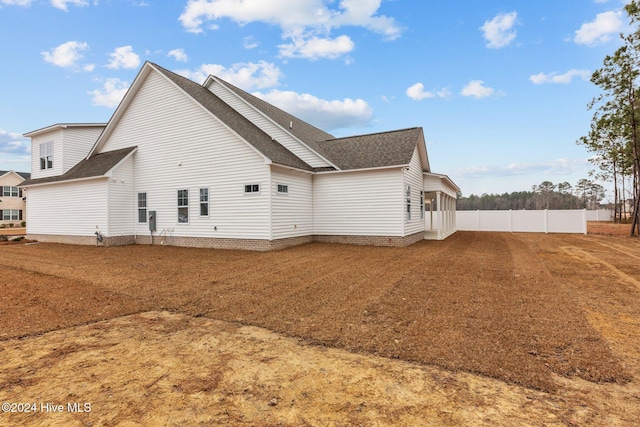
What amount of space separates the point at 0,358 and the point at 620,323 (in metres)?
8.70

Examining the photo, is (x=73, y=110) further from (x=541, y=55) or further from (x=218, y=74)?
(x=541, y=55)

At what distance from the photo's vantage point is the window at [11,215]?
3902cm

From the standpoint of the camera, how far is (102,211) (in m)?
15.0

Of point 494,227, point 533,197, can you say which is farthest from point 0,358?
point 533,197

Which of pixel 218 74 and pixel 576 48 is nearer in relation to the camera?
pixel 576 48

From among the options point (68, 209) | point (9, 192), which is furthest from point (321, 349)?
point (9, 192)

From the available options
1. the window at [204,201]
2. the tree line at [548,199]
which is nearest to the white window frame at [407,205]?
the window at [204,201]

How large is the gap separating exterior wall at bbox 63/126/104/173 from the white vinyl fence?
28754mm

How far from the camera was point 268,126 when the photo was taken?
55.4 ft

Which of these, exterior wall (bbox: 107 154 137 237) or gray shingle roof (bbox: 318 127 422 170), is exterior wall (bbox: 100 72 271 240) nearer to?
exterior wall (bbox: 107 154 137 237)

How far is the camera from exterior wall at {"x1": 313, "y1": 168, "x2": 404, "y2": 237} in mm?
13992

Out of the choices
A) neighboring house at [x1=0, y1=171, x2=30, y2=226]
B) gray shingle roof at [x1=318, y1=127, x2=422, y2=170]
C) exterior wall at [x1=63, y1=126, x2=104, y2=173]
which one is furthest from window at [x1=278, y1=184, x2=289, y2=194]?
neighboring house at [x1=0, y1=171, x2=30, y2=226]

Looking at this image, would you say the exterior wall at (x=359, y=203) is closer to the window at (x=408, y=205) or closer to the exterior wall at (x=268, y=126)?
the window at (x=408, y=205)

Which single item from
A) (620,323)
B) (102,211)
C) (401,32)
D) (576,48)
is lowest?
(620,323)
